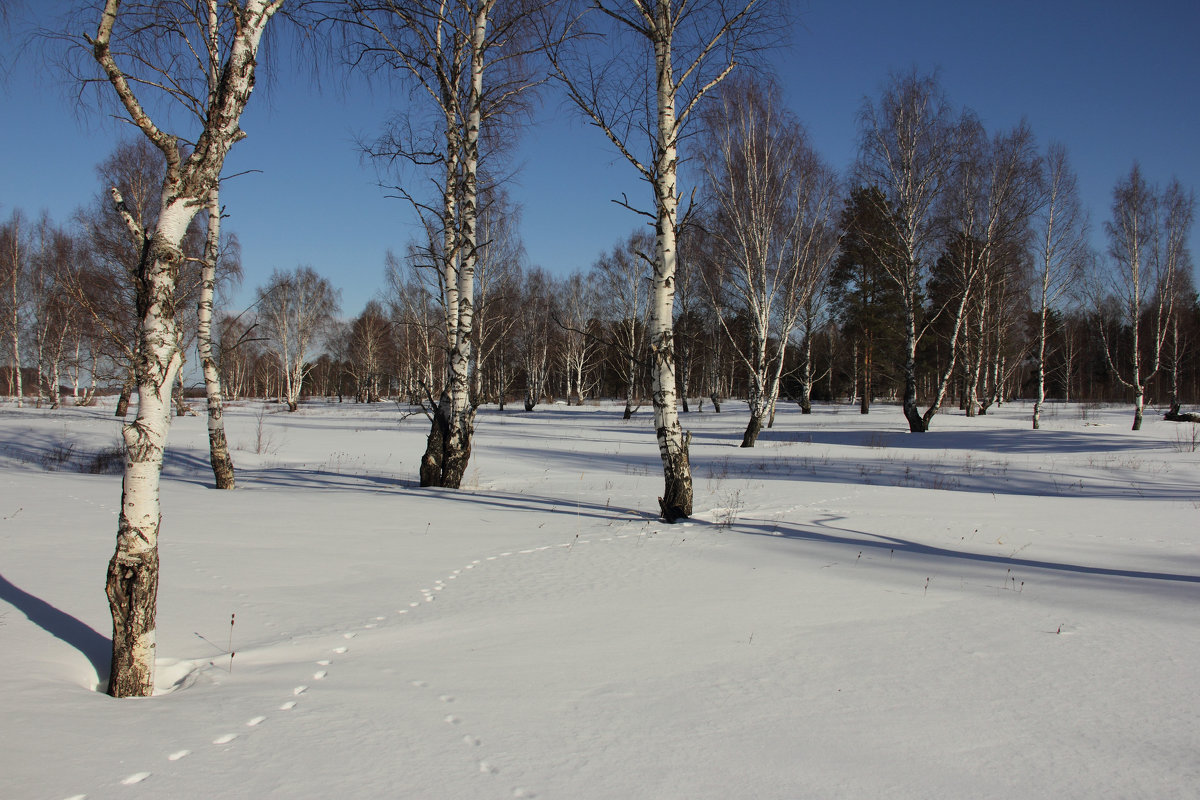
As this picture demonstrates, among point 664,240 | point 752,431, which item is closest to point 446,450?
point 664,240

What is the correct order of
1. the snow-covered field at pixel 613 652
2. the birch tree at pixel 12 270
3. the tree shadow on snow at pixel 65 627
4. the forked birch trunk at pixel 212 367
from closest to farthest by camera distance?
1. the snow-covered field at pixel 613 652
2. the tree shadow on snow at pixel 65 627
3. the forked birch trunk at pixel 212 367
4. the birch tree at pixel 12 270

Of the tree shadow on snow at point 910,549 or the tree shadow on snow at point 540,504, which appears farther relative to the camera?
the tree shadow on snow at point 540,504

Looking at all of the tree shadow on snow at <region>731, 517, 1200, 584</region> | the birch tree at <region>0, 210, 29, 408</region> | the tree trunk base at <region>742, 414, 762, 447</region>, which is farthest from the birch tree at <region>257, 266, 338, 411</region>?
the tree shadow on snow at <region>731, 517, 1200, 584</region>

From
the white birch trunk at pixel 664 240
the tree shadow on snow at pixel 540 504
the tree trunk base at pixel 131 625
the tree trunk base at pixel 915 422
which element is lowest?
the tree shadow on snow at pixel 540 504

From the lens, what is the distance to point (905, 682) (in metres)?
2.93

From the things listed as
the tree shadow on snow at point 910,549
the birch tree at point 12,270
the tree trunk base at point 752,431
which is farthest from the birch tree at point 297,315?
the tree shadow on snow at point 910,549

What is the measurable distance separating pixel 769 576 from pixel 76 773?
4010 mm

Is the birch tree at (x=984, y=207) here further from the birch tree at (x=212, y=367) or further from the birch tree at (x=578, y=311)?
the birch tree at (x=578, y=311)

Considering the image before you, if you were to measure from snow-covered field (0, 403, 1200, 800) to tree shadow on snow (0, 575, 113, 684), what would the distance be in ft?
0.06

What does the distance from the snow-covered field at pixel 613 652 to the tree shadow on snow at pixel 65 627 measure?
0.02 m

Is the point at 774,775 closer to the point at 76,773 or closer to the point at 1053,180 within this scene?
the point at 76,773

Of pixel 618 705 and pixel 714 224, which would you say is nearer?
pixel 618 705

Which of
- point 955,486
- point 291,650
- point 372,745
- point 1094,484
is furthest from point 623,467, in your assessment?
point 372,745

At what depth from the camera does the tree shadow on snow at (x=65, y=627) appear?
322cm
